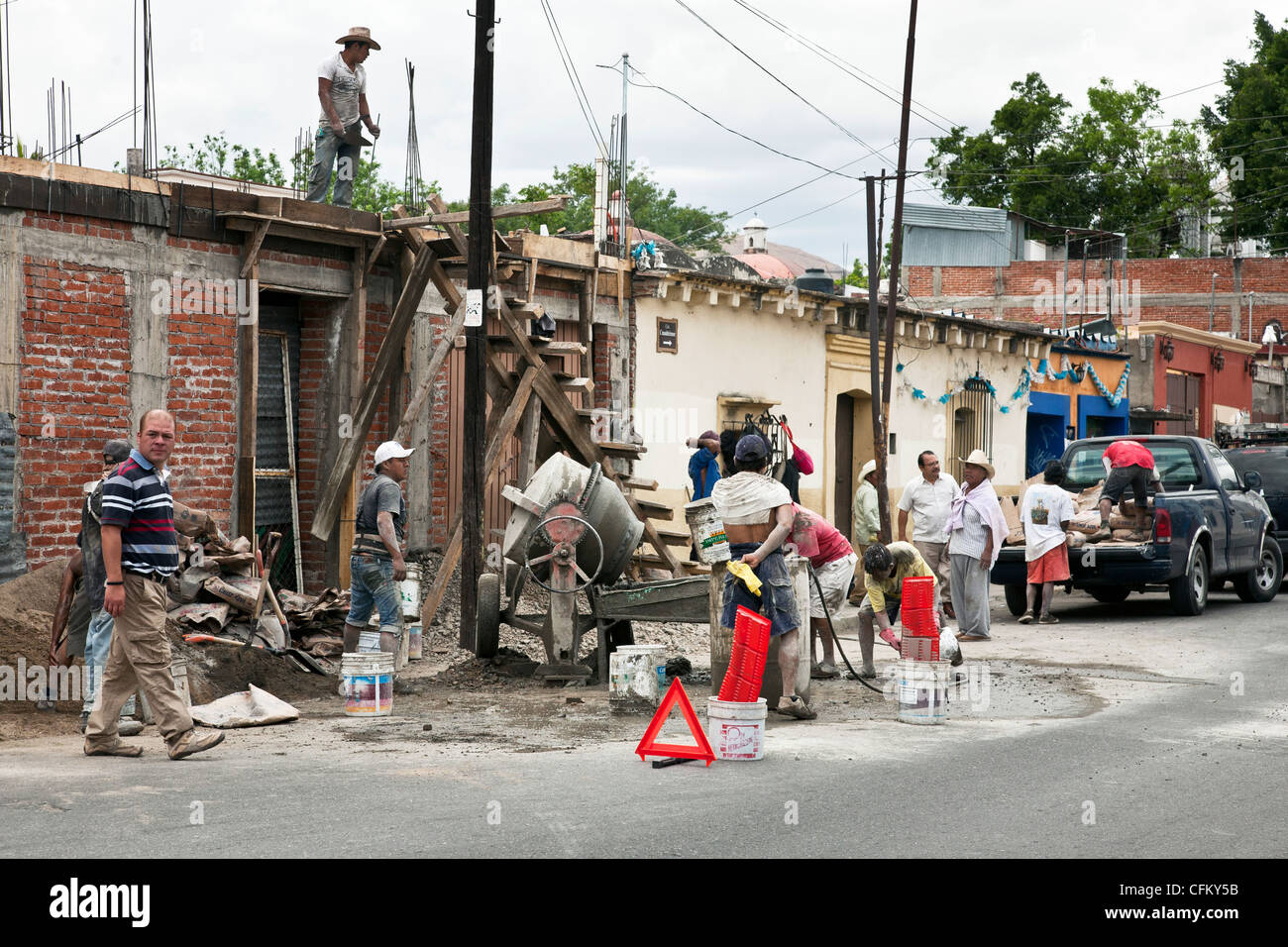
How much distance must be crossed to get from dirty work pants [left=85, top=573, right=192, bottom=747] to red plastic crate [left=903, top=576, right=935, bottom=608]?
509 centimetres

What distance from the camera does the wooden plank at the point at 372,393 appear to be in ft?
43.9

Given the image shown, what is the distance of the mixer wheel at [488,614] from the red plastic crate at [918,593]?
338cm

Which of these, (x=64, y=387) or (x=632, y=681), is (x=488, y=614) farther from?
(x=64, y=387)

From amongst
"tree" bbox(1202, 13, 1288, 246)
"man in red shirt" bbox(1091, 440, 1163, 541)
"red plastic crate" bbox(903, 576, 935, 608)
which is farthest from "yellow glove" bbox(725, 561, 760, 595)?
"tree" bbox(1202, 13, 1288, 246)

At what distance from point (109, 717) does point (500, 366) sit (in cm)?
637

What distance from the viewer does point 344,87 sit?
13539 millimetres

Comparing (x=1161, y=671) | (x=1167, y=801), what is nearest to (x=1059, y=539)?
(x=1161, y=671)

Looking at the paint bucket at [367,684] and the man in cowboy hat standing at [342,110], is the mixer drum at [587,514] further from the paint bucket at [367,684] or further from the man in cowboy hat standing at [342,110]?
the man in cowboy hat standing at [342,110]

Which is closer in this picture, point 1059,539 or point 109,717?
point 109,717

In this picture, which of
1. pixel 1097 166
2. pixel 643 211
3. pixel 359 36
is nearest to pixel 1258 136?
pixel 1097 166

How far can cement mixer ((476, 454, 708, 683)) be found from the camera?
36.6 feet

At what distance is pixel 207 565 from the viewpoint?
1128cm

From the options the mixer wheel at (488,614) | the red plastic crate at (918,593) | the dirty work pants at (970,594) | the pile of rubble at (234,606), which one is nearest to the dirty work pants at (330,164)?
the pile of rubble at (234,606)
